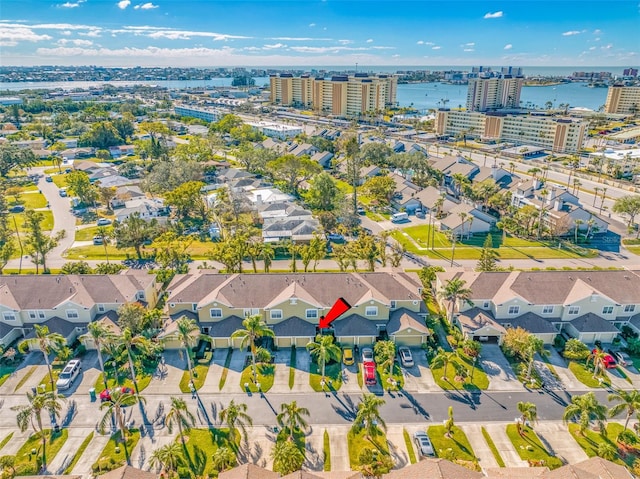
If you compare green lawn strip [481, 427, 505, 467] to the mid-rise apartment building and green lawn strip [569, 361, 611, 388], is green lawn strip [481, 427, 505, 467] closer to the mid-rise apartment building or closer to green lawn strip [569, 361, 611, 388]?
green lawn strip [569, 361, 611, 388]

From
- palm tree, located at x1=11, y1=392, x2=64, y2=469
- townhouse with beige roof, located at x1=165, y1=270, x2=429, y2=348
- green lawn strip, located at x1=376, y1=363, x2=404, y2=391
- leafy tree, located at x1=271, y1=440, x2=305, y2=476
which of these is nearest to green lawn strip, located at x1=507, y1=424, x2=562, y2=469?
green lawn strip, located at x1=376, y1=363, x2=404, y2=391

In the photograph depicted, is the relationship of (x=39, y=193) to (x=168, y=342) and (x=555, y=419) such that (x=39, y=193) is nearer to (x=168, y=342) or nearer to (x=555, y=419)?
(x=168, y=342)

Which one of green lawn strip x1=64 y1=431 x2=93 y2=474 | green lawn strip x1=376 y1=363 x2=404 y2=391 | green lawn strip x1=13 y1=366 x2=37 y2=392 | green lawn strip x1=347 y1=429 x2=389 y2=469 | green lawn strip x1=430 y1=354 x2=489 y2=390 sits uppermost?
green lawn strip x1=430 y1=354 x2=489 y2=390

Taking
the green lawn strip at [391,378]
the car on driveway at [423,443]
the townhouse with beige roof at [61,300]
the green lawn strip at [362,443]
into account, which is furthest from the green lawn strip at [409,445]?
the townhouse with beige roof at [61,300]

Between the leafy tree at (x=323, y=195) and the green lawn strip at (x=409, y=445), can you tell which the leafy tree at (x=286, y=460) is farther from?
the leafy tree at (x=323, y=195)

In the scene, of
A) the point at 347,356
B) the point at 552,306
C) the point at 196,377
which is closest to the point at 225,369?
the point at 196,377

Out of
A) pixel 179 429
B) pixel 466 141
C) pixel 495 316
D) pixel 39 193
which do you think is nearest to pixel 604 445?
pixel 495 316
